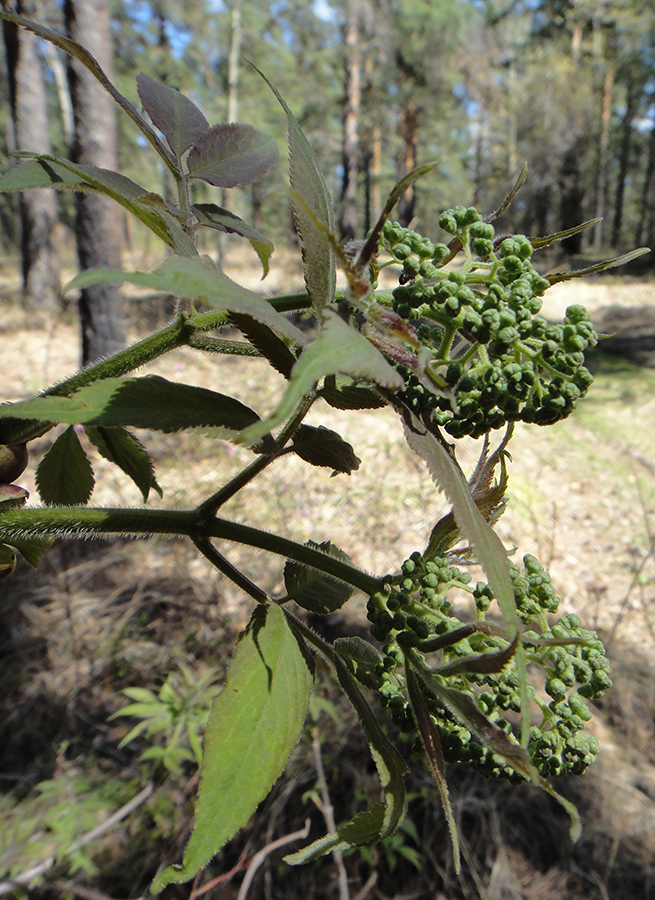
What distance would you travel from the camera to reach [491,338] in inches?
18.9

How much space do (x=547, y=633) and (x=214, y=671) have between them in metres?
2.01

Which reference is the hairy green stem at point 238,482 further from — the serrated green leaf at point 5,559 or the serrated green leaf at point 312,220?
the serrated green leaf at point 5,559

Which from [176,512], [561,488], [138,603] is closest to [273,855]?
[138,603]

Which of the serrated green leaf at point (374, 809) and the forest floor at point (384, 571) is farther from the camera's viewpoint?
the forest floor at point (384, 571)

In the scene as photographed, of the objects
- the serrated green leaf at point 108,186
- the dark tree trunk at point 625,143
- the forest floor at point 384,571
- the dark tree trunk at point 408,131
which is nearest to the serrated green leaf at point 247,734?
the serrated green leaf at point 108,186


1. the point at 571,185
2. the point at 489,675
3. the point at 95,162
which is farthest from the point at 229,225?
the point at 571,185

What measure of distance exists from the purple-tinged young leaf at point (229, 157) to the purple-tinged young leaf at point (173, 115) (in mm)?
12

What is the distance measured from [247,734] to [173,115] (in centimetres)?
68

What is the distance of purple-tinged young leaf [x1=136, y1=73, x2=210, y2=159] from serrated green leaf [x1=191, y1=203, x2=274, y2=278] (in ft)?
0.26

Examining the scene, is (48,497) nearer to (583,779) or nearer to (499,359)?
(499,359)

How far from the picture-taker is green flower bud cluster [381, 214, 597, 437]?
472 millimetres

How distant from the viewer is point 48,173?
0.61 metres

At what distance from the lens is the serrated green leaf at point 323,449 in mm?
684

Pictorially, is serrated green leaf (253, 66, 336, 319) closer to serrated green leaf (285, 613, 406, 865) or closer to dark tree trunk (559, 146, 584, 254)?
serrated green leaf (285, 613, 406, 865)
